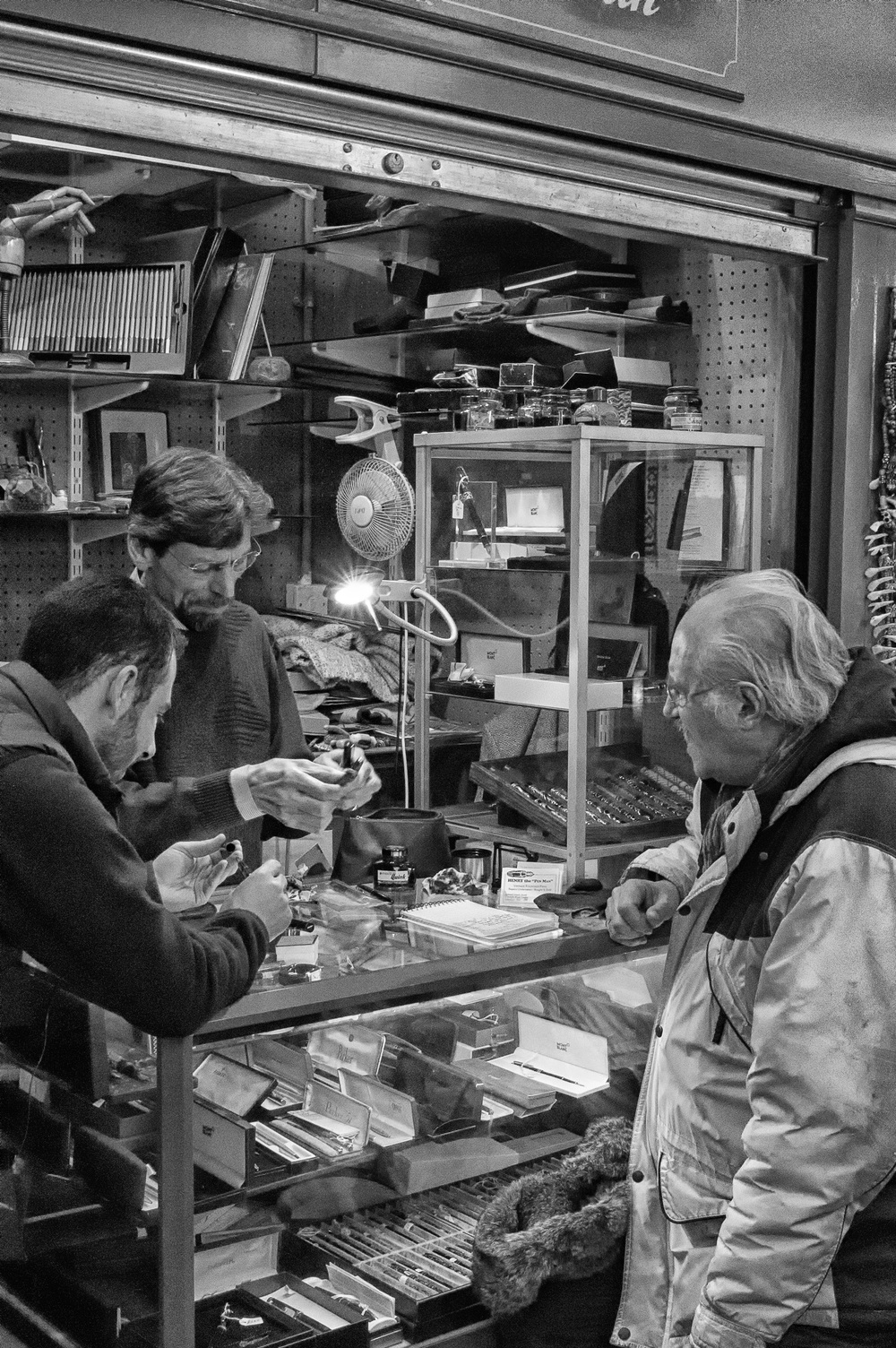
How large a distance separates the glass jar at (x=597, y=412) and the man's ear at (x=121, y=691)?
197 cm

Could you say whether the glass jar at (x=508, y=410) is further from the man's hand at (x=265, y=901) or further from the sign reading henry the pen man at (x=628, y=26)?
the man's hand at (x=265, y=901)

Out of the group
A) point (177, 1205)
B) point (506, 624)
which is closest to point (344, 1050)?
point (177, 1205)

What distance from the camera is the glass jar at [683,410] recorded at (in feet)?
12.9

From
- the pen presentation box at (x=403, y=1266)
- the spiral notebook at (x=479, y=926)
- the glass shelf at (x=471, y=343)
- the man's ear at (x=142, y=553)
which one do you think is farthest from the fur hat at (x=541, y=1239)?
the glass shelf at (x=471, y=343)

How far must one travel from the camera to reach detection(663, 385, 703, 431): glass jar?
12.9ft

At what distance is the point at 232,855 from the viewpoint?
253 centimetres

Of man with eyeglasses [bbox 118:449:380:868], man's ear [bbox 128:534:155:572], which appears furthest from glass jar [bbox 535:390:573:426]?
man's ear [bbox 128:534:155:572]

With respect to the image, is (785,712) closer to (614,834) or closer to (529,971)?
(529,971)

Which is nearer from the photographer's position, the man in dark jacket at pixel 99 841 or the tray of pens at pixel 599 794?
the man in dark jacket at pixel 99 841

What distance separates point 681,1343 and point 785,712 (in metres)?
0.97

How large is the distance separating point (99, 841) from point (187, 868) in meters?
0.73

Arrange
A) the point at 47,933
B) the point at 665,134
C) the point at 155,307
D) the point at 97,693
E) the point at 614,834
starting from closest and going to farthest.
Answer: the point at 47,933, the point at 97,693, the point at 665,134, the point at 614,834, the point at 155,307

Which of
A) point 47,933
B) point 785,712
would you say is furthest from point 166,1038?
point 785,712

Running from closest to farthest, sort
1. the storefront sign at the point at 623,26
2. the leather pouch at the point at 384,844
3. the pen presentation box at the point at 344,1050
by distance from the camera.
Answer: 1. the pen presentation box at the point at 344,1050
2. the storefront sign at the point at 623,26
3. the leather pouch at the point at 384,844
